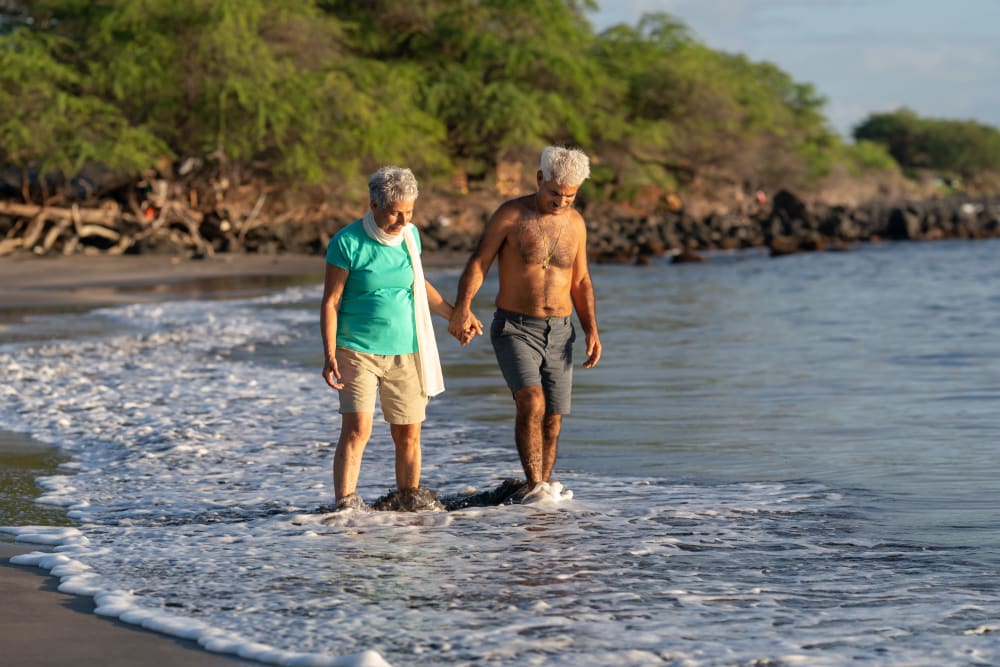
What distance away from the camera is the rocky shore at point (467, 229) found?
32312 mm

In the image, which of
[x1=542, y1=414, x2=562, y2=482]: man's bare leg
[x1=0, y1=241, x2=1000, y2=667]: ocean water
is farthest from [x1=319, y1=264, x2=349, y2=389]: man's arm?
[x1=542, y1=414, x2=562, y2=482]: man's bare leg

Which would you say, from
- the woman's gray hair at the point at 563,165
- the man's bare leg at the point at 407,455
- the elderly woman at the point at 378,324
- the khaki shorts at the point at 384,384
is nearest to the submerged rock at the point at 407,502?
the man's bare leg at the point at 407,455

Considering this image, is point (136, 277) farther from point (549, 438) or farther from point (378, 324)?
point (378, 324)

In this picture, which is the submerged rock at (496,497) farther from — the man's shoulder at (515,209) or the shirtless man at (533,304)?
the man's shoulder at (515,209)

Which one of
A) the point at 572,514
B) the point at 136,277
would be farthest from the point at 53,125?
the point at 572,514

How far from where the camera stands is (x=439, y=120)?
147 feet

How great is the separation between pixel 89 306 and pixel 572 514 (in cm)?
1538

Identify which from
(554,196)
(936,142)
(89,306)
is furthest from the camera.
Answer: (936,142)

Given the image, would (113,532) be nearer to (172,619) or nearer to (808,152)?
(172,619)

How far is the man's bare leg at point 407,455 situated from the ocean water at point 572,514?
0.21 meters

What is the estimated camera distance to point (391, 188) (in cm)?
586

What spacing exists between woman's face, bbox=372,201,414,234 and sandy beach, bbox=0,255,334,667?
1992 mm

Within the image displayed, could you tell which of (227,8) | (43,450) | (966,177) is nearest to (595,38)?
(227,8)

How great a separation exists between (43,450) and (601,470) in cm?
346
